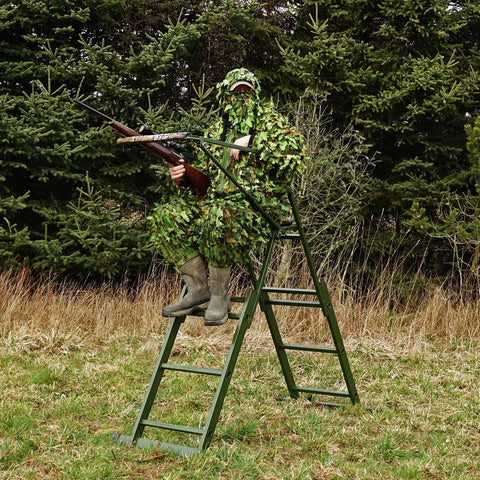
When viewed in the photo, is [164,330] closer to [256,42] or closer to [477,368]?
[477,368]

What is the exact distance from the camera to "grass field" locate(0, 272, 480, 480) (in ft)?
10.4

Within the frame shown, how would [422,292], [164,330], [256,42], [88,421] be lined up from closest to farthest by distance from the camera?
1. [88,421]
2. [164,330]
3. [422,292]
4. [256,42]

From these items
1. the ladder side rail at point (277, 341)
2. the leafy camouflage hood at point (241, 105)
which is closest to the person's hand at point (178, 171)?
the leafy camouflage hood at point (241, 105)

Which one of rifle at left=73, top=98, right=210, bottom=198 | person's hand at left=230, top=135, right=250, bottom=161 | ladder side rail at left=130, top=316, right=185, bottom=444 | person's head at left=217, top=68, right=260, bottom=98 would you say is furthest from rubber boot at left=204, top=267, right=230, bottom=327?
person's head at left=217, top=68, right=260, bottom=98

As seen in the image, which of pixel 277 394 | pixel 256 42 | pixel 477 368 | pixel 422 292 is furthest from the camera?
pixel 256 42

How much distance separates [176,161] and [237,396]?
1894 millimetres

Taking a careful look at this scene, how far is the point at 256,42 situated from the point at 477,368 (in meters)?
6.23

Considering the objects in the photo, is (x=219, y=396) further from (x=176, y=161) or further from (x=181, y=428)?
(x=176, y=161)

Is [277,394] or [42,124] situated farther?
[42,124]

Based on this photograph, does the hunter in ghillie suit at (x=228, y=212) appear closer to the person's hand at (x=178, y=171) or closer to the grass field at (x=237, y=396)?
the person's hand at (x=178, y=171)

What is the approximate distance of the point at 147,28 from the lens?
8.77 metres

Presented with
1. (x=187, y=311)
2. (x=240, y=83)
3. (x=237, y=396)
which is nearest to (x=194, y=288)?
(x=187, y=311)

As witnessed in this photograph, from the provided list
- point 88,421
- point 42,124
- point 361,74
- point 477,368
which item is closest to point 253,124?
point 88,421

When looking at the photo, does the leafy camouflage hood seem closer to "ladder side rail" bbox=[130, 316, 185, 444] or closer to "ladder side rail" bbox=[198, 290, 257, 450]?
"ladder side rail" bbox=[198, 290, 257, 450]
